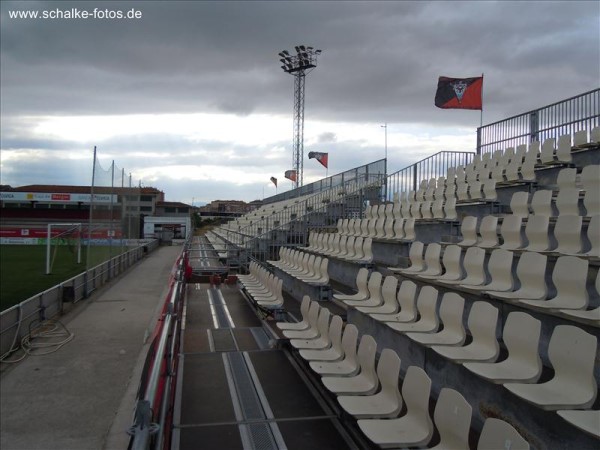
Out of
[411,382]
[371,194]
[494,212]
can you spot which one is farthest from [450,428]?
[371,194]

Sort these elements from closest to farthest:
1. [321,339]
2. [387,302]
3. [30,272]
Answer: [321,339] → [387,302] → [30,272]

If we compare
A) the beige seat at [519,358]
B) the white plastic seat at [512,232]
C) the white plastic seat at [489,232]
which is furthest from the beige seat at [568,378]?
the white plastic seat at [489,232]

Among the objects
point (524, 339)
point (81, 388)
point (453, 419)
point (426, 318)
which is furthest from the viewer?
point (81, 388)

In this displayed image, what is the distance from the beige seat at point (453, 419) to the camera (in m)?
2.35

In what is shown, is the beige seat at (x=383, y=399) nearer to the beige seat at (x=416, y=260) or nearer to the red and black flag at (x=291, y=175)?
the beige seat at (x=416, y=260)

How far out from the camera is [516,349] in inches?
125

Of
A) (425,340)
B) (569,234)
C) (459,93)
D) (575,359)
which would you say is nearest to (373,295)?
(425,340)

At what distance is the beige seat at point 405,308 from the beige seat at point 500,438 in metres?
2.40

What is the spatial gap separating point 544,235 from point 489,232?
34.9 inches

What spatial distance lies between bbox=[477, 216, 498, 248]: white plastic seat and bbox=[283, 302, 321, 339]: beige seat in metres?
2.14

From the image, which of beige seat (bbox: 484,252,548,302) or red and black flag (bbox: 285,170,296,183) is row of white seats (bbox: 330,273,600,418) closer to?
beige seat (bbox: 484,252,548,302)

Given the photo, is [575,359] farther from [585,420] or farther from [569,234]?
[569,234]

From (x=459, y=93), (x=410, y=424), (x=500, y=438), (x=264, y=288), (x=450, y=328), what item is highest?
(x=459, y=93)

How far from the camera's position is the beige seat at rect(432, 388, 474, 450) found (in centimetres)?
235
